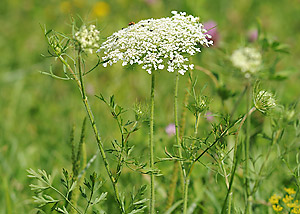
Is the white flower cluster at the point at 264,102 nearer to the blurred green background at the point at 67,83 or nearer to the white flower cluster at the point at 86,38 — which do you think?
the blurred green background at the point at 67,83

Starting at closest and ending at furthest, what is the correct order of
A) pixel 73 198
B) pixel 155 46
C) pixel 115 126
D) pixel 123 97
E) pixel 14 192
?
pixel 155 46
pixel 73 198
pixel 14 192
pixel 115 126
pixel 123 97

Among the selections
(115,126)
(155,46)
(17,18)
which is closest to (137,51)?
(155,46)

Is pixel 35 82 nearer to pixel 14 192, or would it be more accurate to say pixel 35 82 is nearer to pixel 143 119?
pixel 14 192

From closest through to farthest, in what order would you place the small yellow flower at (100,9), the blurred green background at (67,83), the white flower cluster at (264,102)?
1. the white flower cluster at (264,102)
2. the blurred green background at (67,83)
3. the small yellow flower at (100,9)

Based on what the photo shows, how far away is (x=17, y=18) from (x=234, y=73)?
3.91 metres

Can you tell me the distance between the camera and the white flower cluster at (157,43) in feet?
3.71

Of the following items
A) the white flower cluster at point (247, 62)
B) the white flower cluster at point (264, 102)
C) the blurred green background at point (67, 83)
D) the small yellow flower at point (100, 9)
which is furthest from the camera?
the small yellow flower at point (100, 9)

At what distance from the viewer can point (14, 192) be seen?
200 cm

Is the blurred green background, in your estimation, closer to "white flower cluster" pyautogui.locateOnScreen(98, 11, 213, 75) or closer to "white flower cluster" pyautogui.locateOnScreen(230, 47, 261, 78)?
"white flower cluster" pyautogui.locateOnScreen(98, 11, 213, 75)

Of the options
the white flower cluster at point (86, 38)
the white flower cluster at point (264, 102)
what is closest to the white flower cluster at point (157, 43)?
the white flower cluster at point (86, 38)

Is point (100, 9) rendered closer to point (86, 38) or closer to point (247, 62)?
point (86, 38)

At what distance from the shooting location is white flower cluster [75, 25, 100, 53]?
1073mm

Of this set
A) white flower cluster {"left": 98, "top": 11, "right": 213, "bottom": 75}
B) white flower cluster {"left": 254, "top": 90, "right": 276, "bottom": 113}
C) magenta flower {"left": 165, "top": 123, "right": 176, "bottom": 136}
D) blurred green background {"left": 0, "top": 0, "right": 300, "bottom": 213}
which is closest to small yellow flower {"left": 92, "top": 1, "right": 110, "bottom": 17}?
blurred green background {"left": 0, "top": 0, "right": 300, "bottom": 213}

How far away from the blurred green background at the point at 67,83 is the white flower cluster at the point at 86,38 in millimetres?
163
